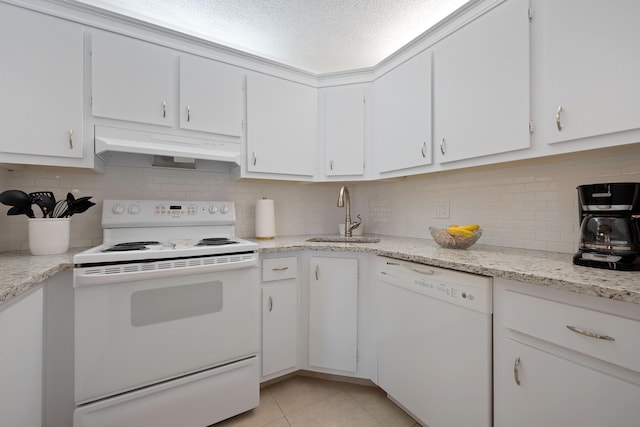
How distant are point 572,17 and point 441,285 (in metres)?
1.19

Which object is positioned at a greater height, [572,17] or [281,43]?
[281,43]

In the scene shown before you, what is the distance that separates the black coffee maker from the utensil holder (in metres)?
2.40

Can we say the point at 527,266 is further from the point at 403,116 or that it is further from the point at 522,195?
the point at 403,116

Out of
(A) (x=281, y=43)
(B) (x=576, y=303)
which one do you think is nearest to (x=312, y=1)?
(A) (x=281, y=43)

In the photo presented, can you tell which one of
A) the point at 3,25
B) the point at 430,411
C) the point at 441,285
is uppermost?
the point at 3,25

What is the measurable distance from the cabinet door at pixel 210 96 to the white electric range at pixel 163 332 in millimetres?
751

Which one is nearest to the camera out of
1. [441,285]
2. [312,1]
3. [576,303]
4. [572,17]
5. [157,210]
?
[576,303]

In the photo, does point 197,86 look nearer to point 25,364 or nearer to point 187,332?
point 187,332

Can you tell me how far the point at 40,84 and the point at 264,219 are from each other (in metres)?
1.42

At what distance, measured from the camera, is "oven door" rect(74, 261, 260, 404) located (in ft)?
4.05

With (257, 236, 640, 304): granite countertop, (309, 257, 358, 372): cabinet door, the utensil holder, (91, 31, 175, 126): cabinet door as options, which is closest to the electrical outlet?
(257, 236, 640, 304): granite countertop

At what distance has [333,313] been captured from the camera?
186cm

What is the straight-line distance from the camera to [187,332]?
4.64ft

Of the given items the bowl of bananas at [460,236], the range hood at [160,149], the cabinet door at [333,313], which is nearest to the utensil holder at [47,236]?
the range hood at [160,149]
